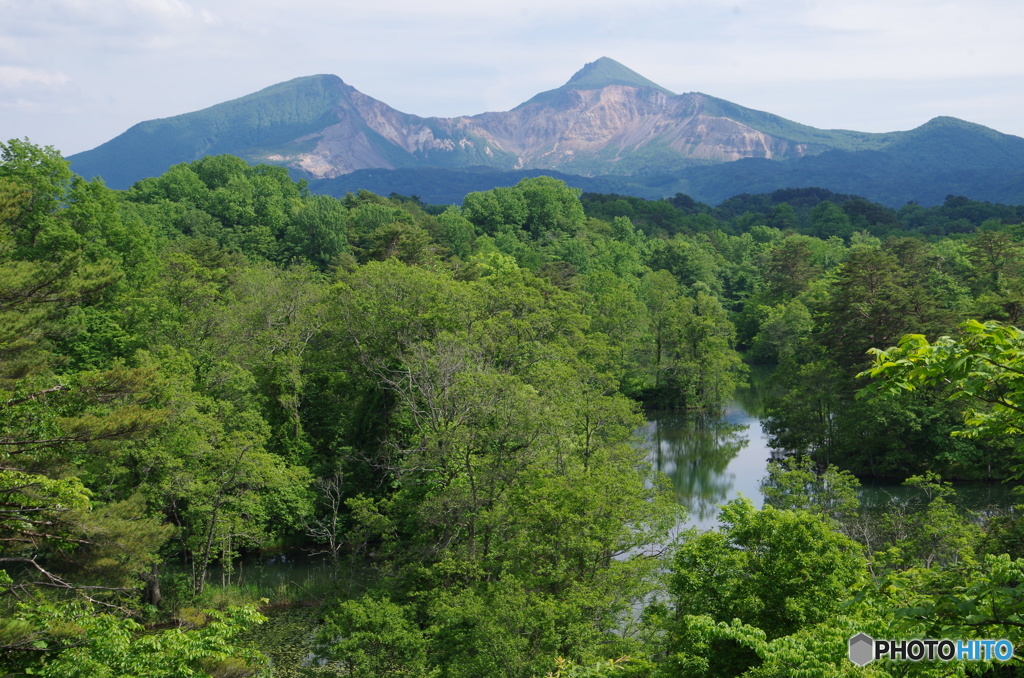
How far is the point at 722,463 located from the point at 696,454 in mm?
1599

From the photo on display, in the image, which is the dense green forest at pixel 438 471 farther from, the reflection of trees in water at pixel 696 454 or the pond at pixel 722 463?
the reflection of trees in water at pixel 696 454

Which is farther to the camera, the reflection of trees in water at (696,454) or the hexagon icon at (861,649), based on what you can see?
the reflection of trees in water at (696,454)

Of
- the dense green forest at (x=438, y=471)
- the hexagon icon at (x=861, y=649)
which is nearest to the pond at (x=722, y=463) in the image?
the dense green forest at (x=438, y=471)

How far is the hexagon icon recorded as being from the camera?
24.3 feet

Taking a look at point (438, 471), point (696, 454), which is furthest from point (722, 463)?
point (438, 471)

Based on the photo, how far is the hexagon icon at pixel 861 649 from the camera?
7397 mm

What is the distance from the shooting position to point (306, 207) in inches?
2104

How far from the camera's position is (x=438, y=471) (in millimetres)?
18797

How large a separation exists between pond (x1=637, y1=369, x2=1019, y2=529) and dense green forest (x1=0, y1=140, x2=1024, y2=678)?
3.77 feet

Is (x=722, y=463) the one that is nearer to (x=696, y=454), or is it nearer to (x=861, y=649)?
(x=696, y=454)

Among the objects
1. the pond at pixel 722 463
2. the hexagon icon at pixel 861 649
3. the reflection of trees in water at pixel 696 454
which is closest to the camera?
the hexagon icon at pixel 861 649

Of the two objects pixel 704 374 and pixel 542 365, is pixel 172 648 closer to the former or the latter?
pixel 542 365

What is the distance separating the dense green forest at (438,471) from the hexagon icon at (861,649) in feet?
0.57

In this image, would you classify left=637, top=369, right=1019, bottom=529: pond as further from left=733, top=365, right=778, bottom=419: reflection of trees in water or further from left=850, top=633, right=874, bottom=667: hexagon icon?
left=850, top=633, right=874, bottom=667: hexagon icon
